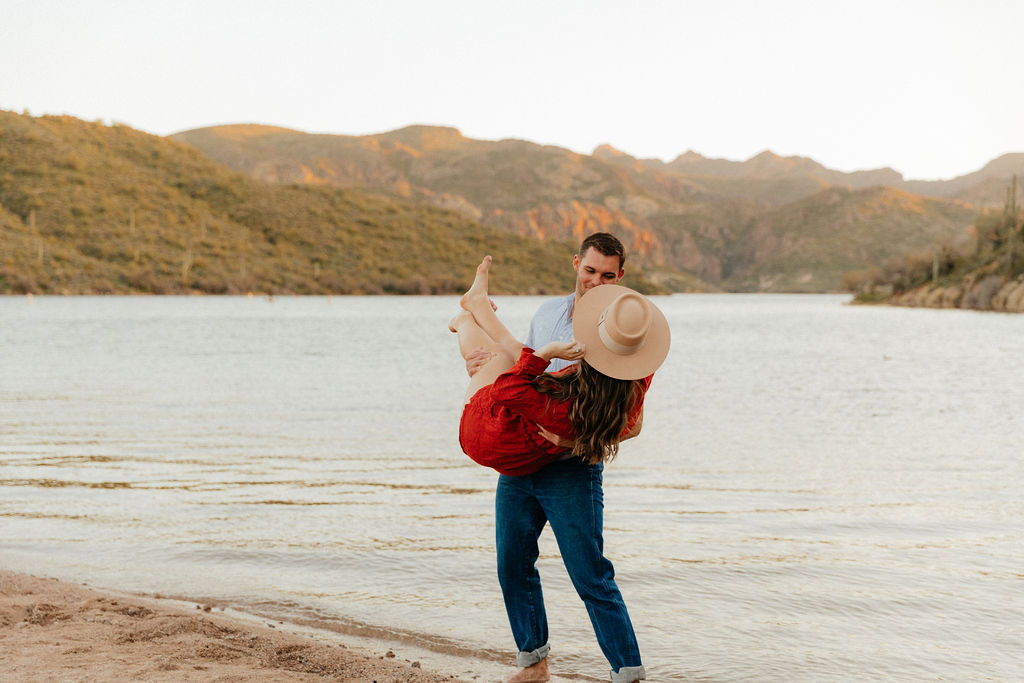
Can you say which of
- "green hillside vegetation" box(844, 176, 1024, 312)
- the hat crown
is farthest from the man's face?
"green hillside vegetation" box(844, 176, 1024, 312)

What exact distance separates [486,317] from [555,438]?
0.72m

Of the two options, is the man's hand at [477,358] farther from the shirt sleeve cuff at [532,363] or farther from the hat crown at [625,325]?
the hat crown at [625,325]

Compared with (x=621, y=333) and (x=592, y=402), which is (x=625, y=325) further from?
(x=592, y=402)

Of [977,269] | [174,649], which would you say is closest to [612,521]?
[174,649]

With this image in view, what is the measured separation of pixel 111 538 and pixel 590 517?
208 inches

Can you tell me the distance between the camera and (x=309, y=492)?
31.5ft

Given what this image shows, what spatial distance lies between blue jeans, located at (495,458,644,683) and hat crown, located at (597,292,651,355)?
65cm

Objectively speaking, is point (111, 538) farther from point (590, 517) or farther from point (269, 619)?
point (590, 517)

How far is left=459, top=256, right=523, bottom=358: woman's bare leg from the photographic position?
12.7ft

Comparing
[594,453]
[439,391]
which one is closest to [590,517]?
[594,453]

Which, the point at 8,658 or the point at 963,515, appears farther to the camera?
the point at 963,515

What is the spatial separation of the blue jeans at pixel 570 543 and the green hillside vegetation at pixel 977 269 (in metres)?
84.3

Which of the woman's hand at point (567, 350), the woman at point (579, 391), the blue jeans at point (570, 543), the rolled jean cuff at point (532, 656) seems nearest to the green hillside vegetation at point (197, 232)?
the rolled jean cuff at point (532, 656)

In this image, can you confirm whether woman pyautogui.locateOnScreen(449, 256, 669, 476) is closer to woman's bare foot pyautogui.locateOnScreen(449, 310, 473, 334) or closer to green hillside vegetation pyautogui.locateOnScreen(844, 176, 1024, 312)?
woman's bare foot pyautogui.locateOnScreen(449, 310, 473, 334)
